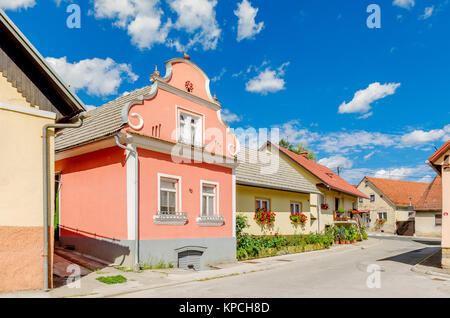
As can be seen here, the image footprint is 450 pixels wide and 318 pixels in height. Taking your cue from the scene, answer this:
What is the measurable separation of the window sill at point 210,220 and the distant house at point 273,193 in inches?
125

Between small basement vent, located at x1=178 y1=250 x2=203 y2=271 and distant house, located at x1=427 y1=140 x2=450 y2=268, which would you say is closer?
distant house, located at x1=427 y1=140 x2=450 y2=268

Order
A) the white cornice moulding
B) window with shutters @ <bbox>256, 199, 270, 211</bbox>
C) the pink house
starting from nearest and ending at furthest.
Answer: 1. the white cornice moulding
2. the pink house
3. window with shutters @ <bbox>256, 199, 270, 211</bbox>

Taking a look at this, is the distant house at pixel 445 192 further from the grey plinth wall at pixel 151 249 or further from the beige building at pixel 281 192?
the beige building at pixel 281 192

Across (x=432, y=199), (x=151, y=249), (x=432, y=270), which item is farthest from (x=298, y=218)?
(x=432, y=199)

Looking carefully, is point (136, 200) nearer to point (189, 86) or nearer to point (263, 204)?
point (189, 86)

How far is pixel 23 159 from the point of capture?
9.00 metres

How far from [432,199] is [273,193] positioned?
28448mm

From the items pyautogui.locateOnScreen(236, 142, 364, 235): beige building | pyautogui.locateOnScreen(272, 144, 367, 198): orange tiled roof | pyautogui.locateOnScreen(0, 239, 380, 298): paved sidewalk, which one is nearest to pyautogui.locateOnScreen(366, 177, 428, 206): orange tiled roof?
pyautogui.locateOnScreen(272, 144, 367, 198): orange tiled roof

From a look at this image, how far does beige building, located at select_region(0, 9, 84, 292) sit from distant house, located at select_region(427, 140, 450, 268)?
12.2 metres

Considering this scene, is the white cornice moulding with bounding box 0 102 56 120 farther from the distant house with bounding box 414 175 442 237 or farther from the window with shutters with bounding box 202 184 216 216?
the distant house with bounding box 414 175 442 237

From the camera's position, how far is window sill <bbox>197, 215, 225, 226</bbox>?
14.8 meters

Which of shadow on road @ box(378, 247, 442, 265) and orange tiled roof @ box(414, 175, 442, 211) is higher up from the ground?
orange tiled roof @ box(414, 175, 442, 211)

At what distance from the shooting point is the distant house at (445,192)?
1323cm

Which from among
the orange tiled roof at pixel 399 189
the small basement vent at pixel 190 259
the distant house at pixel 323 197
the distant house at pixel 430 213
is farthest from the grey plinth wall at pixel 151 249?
the orange tiled roof at pixel 399 189
